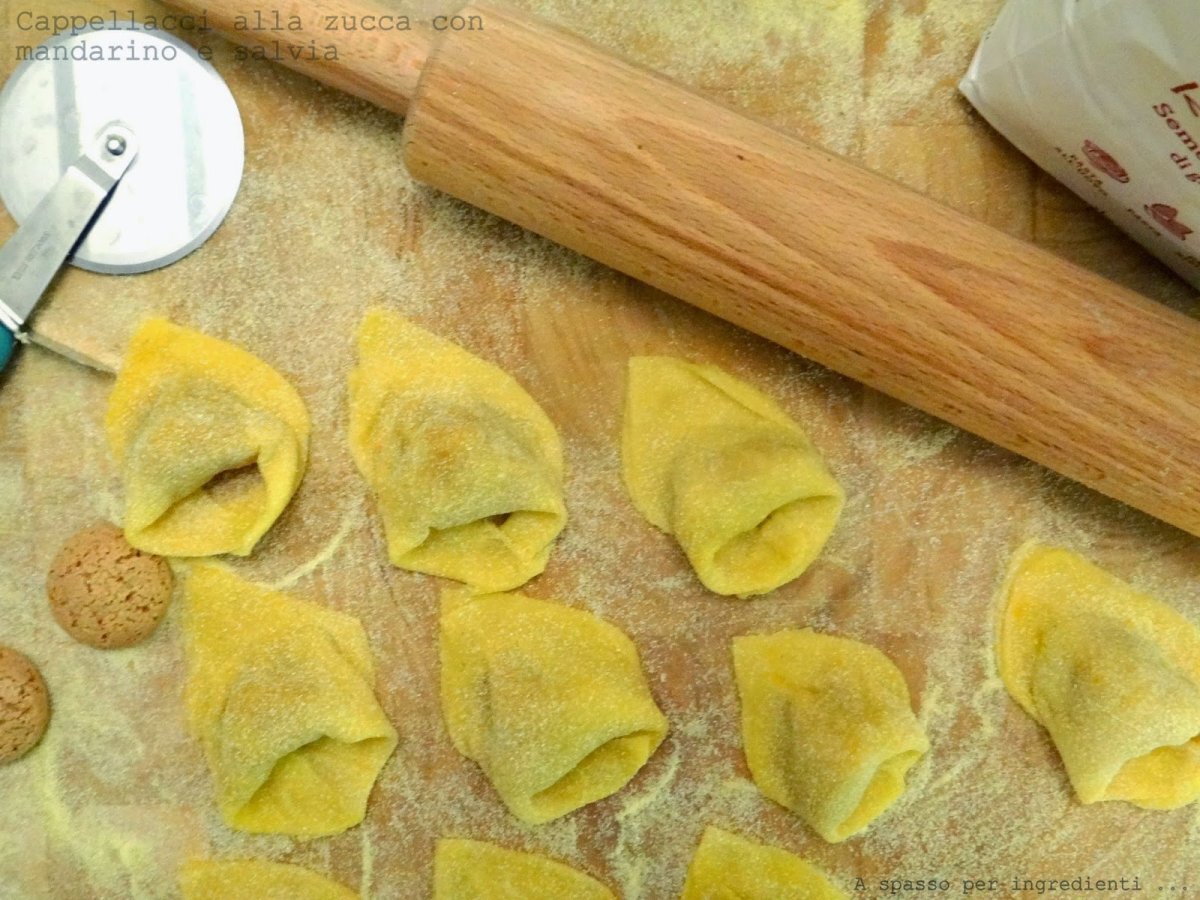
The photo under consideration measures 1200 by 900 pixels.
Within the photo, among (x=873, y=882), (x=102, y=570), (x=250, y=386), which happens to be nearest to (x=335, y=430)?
(x=250, y=386)

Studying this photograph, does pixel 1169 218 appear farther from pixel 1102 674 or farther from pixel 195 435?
pixel 195 435

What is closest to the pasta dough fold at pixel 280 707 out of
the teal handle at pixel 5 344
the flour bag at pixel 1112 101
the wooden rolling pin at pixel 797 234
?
the teal handle at pixel 5 344

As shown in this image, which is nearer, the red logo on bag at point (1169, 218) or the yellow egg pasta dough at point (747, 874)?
the red logo on bag at point (1169, 218)

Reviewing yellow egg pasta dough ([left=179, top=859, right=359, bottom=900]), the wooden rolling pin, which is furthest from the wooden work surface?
the wooden rolling pin

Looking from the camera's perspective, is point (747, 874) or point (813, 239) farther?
point (747, 874)

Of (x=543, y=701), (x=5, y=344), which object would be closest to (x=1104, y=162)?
(x=543, y=701)

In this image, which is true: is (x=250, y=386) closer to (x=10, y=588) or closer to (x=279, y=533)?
(x=279, y=533)

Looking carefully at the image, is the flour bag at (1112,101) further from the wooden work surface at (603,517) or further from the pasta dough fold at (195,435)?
the pasta dough fold at (195,435)
